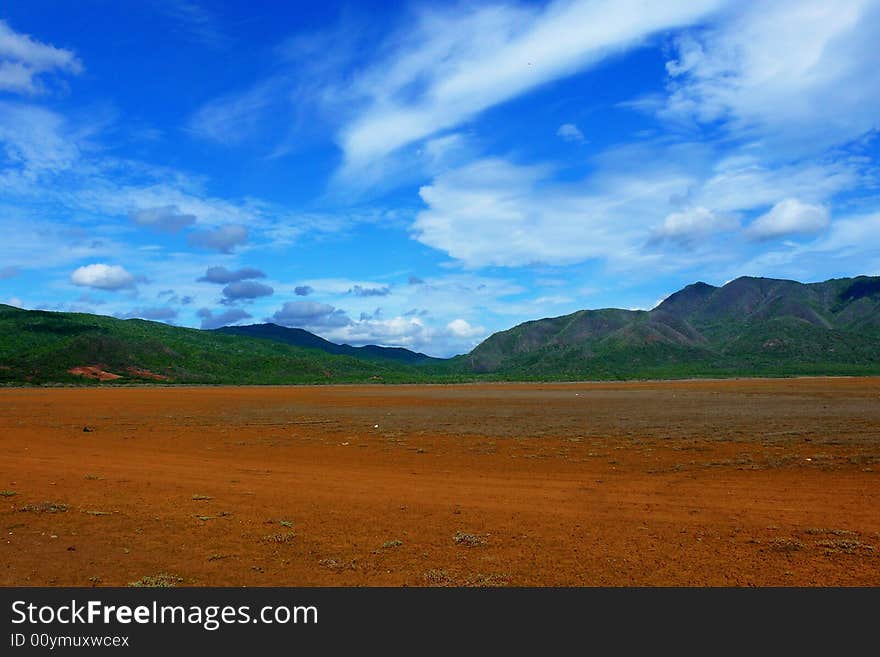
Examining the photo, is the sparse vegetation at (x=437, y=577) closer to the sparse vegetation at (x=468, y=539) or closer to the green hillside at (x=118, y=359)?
the sparse vegetation at (x=468, y=539)

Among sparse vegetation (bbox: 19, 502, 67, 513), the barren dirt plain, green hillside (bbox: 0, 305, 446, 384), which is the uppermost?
green hillside (bbox: 0, 305, 446, 384)

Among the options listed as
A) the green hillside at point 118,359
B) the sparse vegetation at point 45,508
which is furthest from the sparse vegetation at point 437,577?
the green hillside at point 118,359

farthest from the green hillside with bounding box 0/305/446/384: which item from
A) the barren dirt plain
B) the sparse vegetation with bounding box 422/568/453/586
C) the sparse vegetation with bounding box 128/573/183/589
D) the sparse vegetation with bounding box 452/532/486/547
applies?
the sparse vegetation with bounding box 422/568/453/586

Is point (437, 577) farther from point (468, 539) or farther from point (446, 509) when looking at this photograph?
point (446, 509)

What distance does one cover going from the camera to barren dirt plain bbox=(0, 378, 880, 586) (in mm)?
9508

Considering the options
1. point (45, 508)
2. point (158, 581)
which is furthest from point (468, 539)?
point (45, 508)

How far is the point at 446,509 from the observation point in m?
14.1

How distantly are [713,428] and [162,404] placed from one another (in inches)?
1899

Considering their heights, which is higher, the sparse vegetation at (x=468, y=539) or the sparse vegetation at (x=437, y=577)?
the sparse vegetation at (x=437, y=577)

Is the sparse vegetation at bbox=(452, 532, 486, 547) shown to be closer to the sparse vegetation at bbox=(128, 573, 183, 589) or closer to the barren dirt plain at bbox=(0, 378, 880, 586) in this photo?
the barren dirt plain at bbox=(0, 378, 880, 586)

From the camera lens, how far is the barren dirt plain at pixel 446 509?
31.2 ft

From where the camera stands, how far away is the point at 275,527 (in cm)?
1230
